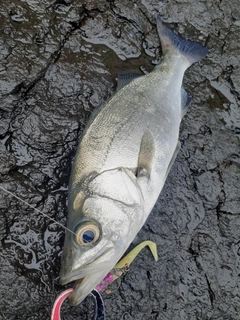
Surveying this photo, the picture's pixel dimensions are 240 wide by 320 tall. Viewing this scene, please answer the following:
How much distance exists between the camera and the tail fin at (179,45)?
12.5 feet

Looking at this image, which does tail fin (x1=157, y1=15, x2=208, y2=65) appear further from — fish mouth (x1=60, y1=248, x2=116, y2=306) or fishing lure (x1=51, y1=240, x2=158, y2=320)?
fish mouth (x1=60, y1=248, x2=116, y2=306)

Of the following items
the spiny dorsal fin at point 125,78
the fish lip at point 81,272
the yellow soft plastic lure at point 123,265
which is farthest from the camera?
the spiny dorsal fin at point 125,78

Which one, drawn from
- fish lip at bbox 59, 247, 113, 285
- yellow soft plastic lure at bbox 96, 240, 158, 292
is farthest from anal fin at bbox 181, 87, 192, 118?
fish lip at bbox 59, 247, 113, 285

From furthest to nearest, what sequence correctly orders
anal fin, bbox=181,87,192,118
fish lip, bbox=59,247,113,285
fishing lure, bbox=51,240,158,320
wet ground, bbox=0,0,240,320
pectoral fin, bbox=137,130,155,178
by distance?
anal fin, bbox=181,87,192,118, wet ground, bbox=0,0,240,320, pectoral fin, bbox=137,130,155,178, fishing lure, bbox=51,240,158,320, fish lip, bbox=59,247,113,285

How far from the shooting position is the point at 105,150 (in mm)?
3055

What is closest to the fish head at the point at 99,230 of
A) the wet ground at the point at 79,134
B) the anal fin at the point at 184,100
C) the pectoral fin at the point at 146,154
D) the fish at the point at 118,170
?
the fish at the point at 118,170

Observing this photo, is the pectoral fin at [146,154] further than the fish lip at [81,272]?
Yes

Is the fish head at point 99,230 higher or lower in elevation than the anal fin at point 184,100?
lower

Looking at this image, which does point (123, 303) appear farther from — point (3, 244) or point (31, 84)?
point (31, 84)

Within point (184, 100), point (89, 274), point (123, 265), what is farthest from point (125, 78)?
point (89, 274)

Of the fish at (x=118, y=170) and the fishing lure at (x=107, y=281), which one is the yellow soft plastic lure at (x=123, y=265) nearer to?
the fishing lure at (x=107, y=281)

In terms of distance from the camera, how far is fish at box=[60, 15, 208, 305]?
2.74 m

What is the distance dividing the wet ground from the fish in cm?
47

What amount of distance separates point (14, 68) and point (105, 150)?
4.63 ft
